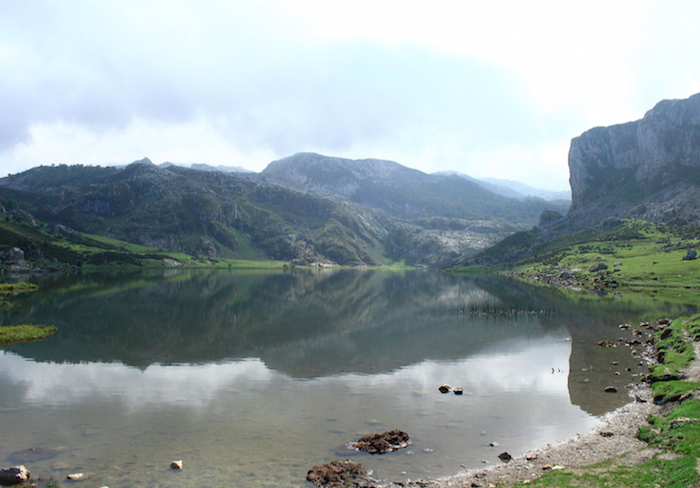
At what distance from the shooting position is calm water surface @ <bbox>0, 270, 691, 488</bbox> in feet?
68.0

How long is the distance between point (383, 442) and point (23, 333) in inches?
2058

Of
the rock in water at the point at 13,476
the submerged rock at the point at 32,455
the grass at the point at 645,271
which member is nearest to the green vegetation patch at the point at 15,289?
the submerged rock at the point at 32,455

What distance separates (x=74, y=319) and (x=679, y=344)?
8349cm

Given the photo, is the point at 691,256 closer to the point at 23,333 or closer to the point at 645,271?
the point at 645,271

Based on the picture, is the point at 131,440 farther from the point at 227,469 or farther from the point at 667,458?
the point at 667,458

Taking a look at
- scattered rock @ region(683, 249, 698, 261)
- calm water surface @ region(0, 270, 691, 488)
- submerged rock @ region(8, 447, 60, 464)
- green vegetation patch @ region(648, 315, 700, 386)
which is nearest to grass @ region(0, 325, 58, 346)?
calm water surface @ region(0, 270, 691, 488)

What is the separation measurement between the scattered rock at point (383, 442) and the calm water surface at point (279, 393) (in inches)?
19.6

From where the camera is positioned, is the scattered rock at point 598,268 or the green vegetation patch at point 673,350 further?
the scattered rock at point 598,268

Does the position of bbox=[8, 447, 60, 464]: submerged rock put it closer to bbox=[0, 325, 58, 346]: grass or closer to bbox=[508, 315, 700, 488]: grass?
bbox=[508, 315, 700, 488]: grass

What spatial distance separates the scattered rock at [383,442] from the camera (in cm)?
2167

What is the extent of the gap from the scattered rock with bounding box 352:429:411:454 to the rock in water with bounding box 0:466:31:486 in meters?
16.0

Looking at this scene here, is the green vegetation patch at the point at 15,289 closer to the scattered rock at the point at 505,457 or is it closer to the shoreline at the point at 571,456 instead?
the shoreline at the point at 571,456

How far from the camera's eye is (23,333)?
1961 inches

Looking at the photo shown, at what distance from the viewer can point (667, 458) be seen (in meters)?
Answer: 17.5
